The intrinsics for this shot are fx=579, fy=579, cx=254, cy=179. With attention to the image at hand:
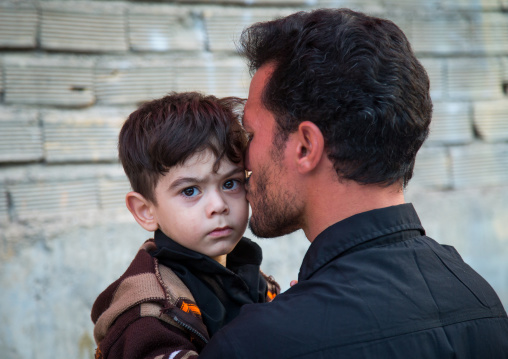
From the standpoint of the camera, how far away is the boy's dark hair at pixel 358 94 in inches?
68.3

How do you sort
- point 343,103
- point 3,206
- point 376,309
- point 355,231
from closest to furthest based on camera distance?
point 376,309 → point 355,231 → point 343,103 → point 3,206

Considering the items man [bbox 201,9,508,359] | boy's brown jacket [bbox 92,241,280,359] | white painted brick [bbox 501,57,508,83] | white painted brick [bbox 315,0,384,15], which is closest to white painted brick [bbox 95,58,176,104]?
white painted brick [bbox 315,0,384,15]

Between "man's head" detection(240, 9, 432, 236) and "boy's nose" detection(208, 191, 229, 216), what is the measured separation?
0.12 metres

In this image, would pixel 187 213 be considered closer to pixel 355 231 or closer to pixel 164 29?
pixel 355 231

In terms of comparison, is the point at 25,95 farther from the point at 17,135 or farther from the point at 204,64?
the point at 204,64

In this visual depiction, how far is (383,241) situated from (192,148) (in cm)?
71

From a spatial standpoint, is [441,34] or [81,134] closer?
[81,134]

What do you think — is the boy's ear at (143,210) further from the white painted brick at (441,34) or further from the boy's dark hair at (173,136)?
the white painted brick at (441,34)

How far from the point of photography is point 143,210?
213 centimetres

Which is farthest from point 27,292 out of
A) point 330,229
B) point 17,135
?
point 330,229

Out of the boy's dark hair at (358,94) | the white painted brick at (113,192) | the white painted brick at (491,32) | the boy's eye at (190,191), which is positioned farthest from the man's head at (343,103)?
the white painted brick at (491,32)

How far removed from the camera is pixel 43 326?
3084 mm

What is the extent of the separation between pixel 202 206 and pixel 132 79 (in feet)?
5.13

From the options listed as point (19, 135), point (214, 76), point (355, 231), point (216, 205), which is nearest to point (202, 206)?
point (216, 205)
